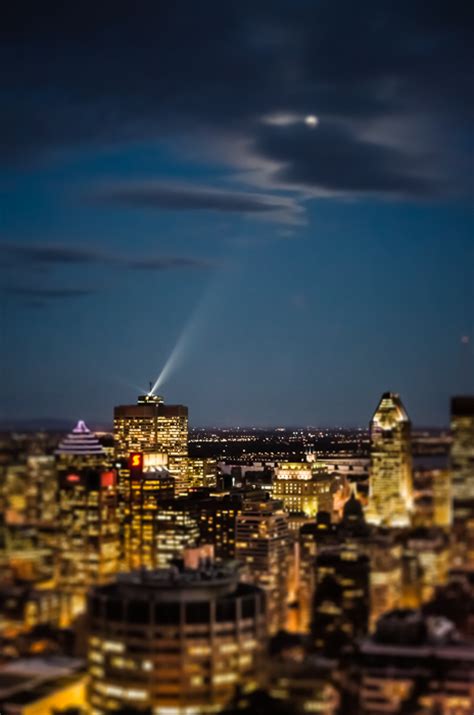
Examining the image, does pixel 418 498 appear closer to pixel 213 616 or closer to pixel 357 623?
pixel 357 623

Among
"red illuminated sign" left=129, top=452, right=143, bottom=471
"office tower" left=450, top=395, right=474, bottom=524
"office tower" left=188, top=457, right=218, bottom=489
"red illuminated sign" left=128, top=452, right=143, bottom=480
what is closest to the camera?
"office tower" left=450, top=395, right=474, bottom=524

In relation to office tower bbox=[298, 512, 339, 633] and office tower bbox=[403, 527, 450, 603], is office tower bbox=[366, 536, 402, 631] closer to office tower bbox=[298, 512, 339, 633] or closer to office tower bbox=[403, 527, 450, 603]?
office tower bbox=[403, 527, 450, 603]


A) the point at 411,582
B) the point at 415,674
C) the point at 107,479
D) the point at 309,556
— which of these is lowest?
the point at 415,674

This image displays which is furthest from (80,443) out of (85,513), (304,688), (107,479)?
(304,688)

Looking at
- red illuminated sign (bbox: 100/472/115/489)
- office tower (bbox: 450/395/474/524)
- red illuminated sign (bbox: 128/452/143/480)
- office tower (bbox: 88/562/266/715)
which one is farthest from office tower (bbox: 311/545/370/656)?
red illuminated sign (bbox: 128/452/143/480)

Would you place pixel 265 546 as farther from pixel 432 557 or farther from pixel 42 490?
pixel 432 557

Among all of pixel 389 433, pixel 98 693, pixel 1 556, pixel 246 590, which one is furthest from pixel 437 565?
pixel 389 433
